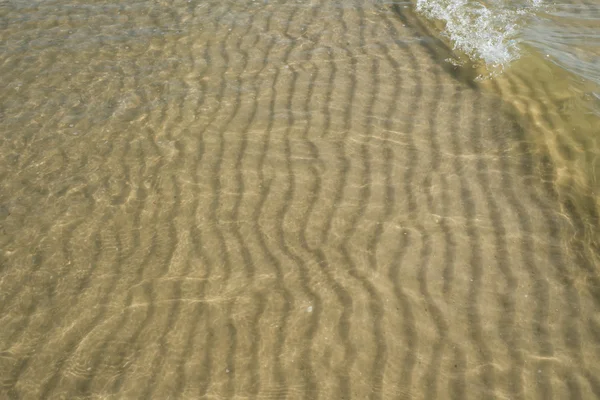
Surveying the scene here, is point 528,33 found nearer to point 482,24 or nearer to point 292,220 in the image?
point 482,24

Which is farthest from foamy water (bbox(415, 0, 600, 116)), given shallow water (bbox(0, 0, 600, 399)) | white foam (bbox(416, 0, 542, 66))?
shallow water (bbox(0, 0, 600, 399))

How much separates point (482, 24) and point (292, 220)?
422cm

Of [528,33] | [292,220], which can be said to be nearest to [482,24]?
[528,33]

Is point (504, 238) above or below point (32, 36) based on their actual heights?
below

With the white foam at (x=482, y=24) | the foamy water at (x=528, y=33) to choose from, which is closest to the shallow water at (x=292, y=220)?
the foamy water at (x=528, y=33)

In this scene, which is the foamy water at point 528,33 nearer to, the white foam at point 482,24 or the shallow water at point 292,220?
the white foam at point 482,24

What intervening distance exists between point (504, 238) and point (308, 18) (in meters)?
4.10

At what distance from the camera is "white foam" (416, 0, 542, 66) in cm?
627

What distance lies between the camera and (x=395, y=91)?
5.66 m

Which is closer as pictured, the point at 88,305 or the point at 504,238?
the point at 88,305

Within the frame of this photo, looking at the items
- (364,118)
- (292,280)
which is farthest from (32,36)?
(292,280)

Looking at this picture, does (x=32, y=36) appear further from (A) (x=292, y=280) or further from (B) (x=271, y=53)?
(A) (x=292, y=280)

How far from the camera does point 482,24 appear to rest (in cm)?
687

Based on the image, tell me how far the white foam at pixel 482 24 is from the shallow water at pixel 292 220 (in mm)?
280
